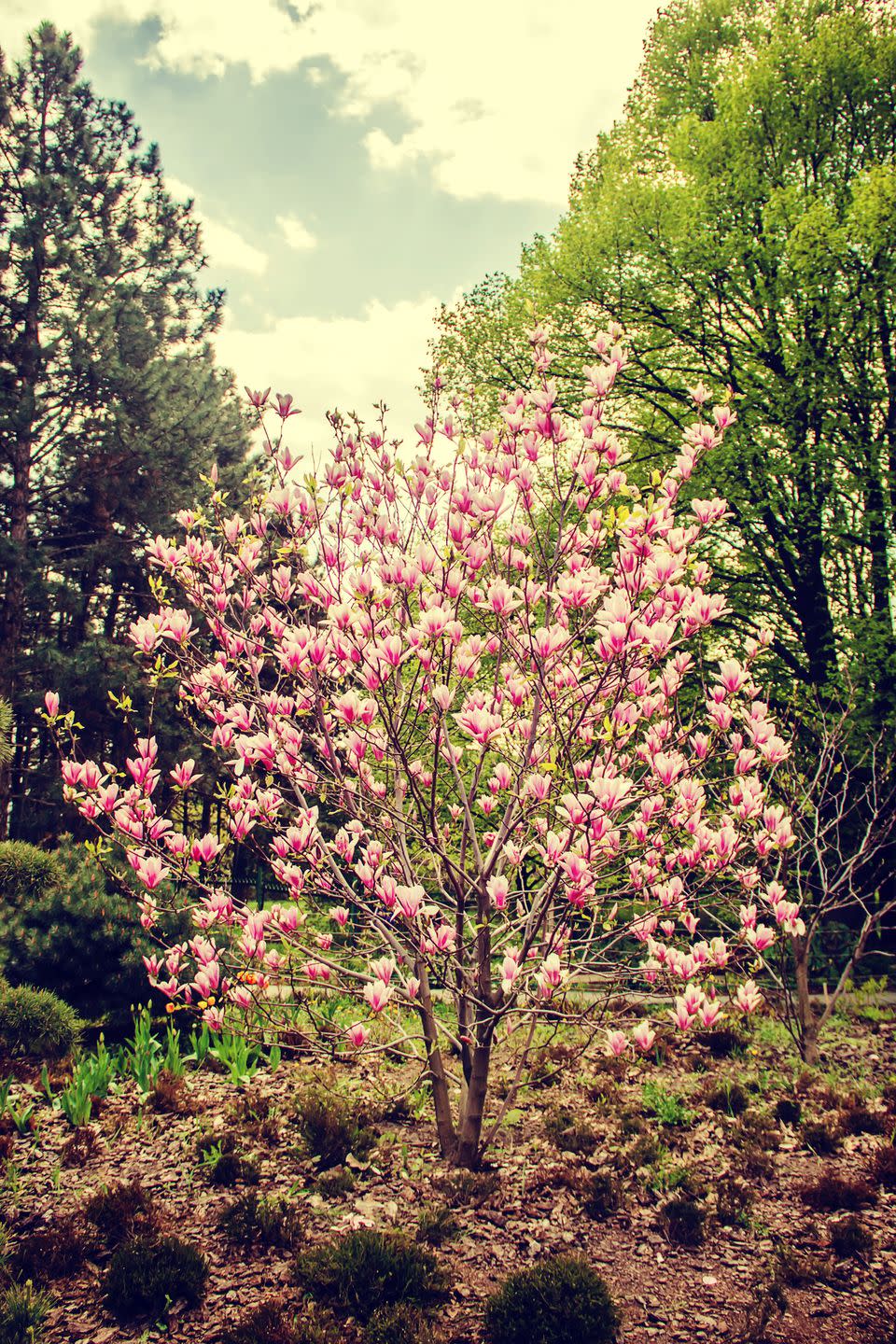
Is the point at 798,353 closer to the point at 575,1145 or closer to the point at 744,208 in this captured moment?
the point at 744,208

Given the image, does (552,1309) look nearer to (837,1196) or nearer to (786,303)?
(837,1196)

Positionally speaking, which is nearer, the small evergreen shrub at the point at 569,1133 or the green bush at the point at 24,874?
the small evergreen shrub at the point at 569,1133

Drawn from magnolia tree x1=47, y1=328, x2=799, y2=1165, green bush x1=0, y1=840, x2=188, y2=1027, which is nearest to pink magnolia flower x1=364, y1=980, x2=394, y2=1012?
magnolia tree x1=47, y1=328, x2=799, y2=1165

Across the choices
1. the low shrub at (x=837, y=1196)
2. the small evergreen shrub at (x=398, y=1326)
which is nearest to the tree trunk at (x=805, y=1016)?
the low shrub at (x=837, y=1196)

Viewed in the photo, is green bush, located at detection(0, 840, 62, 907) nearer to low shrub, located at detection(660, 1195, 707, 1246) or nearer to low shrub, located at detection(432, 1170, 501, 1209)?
low shrub, located at detection(432, 1170, 501, 1209)

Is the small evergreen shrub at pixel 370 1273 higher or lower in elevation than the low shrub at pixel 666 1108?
higher

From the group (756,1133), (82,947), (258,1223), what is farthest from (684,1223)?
(82,947)

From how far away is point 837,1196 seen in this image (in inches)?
162

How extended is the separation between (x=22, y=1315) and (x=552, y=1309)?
2.04 m

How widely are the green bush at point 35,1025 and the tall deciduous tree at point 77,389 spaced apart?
8850mm

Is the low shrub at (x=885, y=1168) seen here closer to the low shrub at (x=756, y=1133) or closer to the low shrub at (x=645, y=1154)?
the low shrub at (x=756, y=1133)

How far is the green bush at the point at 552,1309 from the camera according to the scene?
2.97 meters

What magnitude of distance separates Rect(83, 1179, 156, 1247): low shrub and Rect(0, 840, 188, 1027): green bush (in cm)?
197

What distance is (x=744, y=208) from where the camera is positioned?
1107cm
